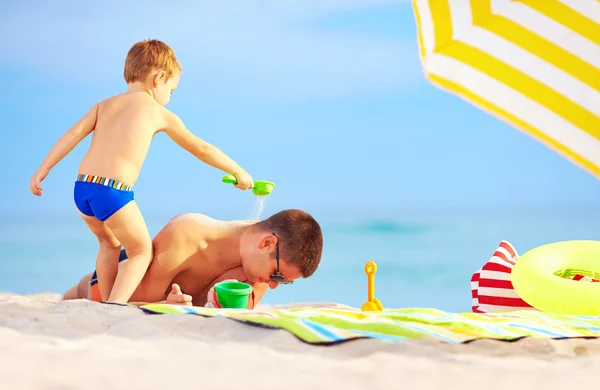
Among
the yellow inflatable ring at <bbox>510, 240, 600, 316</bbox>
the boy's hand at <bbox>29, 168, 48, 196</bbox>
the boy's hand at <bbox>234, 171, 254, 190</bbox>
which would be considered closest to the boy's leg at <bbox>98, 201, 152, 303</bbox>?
the boy's hand at <bbox>29, 168, 48, 196</bbox>

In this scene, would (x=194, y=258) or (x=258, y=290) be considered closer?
(x=194, y=258)

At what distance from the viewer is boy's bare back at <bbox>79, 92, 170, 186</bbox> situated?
10.3 ft

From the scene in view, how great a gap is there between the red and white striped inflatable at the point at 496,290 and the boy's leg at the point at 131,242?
2.21 m

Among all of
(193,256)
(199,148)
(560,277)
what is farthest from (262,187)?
(560,277)

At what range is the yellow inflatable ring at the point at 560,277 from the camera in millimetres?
3508

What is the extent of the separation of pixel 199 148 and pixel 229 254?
0.53 metres

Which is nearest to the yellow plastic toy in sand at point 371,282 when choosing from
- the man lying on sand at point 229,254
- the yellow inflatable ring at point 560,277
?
the man lying on sand at point 229,254

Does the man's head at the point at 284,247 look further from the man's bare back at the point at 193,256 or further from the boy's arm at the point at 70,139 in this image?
the boy's arm at the point at 70,139

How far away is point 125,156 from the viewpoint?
10.3ft

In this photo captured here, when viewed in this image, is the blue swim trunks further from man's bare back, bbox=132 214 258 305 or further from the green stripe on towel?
the green stripe on towel

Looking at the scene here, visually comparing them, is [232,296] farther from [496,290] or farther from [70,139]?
[496,290]

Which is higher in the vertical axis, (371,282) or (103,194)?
(103,194)

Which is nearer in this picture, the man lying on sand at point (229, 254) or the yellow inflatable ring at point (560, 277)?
the man lying on sand at point (229, 254)

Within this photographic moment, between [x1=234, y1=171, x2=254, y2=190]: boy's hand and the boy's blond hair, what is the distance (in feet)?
2.07
